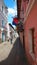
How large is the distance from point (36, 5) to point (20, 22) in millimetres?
8212

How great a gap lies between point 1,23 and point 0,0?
12.7 ft

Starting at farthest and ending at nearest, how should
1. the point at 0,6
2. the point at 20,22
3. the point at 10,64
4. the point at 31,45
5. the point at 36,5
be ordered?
1. the point at 0,6
2. the point at 20,22
3. the point at 10,64
4. the point at 31,45
5. the point at 36,5

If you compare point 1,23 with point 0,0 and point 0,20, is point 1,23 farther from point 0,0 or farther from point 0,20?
point 0,0

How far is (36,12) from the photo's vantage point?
480cm

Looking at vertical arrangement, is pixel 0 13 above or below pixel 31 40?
above

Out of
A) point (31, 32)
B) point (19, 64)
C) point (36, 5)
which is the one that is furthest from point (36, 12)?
point (19, 64)

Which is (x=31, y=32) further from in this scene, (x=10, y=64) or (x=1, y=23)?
(x=1, y=23)

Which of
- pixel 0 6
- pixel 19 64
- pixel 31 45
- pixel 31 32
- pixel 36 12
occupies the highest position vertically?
pixel 0 6

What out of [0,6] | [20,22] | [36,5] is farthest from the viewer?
[0,6]

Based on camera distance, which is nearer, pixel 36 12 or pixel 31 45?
pixel 36 12

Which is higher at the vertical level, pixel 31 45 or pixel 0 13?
pixel 0 13

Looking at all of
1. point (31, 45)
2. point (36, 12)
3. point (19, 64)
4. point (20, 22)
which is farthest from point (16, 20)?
point (36, 12)

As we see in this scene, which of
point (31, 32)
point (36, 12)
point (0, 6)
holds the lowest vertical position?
point (31, 32)

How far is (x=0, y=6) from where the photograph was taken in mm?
26203
